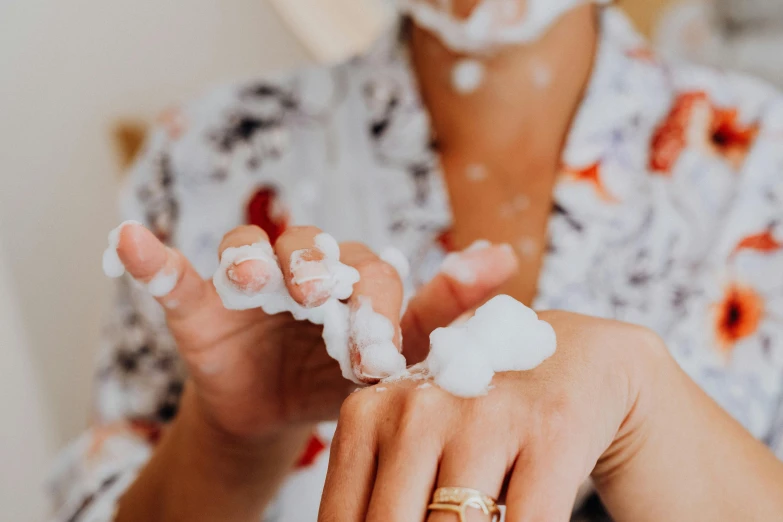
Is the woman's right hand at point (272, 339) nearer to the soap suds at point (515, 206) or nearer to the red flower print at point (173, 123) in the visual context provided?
the soap suds at point (515, 206)

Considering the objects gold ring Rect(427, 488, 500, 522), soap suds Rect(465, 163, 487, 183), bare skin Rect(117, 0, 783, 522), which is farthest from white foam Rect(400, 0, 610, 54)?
gold ring Rect(427, 488, 500, 522)

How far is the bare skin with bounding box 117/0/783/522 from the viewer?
10.5 inches

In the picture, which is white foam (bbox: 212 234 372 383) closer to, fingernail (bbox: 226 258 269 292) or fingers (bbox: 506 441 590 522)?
fingernail (bbox: 226 258 269 292)

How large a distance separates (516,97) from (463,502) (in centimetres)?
51

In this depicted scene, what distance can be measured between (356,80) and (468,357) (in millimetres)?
512

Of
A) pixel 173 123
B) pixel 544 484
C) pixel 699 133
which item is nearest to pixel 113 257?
pixel 544 484

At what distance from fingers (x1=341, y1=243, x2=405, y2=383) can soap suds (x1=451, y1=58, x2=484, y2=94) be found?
14.4 inches

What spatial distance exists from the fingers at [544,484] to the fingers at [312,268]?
0.13m

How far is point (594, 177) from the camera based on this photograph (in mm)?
637

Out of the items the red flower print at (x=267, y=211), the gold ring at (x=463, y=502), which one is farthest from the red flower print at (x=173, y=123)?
the gold ring at (x=463, y=502)

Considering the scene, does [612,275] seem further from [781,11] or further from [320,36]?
[320,36]

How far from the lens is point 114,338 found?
693 mm

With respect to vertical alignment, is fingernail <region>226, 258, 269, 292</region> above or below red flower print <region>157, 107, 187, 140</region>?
below

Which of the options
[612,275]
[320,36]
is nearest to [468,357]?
[612,275]
